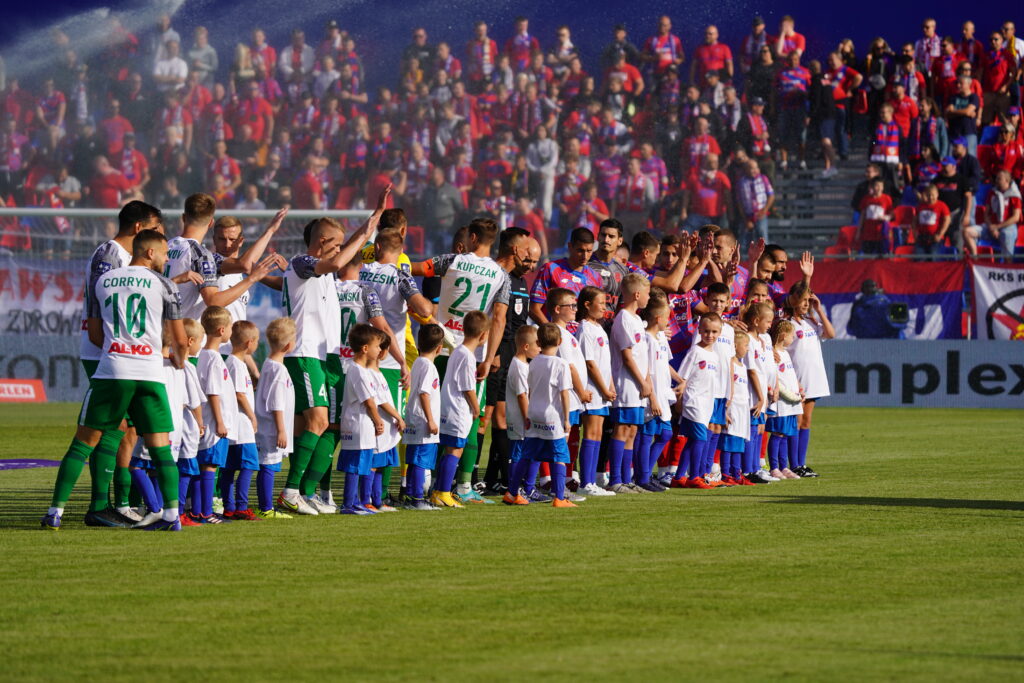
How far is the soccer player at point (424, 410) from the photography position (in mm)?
10078

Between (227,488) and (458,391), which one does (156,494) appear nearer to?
(227,488)

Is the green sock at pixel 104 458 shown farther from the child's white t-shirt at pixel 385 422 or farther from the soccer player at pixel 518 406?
the soccer player at pixel 518 406

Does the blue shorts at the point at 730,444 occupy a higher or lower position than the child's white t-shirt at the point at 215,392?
lower

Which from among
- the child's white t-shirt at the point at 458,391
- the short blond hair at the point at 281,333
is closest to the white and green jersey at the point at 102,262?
the short blond hair at the point at 281,333

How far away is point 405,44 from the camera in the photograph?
32531 mm

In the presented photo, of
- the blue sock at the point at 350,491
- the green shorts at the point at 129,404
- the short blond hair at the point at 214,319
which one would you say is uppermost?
the short blond hair at the point at 214,319

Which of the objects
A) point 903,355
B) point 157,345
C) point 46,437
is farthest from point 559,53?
point 157,345

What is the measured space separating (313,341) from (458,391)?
1.12 m

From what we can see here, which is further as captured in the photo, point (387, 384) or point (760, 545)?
point (387, 384)

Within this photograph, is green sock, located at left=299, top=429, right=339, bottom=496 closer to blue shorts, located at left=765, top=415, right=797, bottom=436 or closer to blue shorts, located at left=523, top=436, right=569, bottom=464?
blue shorts, located at left=523, top=436, right=569, bottom=464

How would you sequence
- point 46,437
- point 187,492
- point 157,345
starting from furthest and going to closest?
point 46,437 → point 187,492 → point 157,345

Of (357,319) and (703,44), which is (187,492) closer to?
(357,319)

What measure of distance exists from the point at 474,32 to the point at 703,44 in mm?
5216

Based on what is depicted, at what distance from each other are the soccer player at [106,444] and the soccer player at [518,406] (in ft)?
8.53
